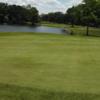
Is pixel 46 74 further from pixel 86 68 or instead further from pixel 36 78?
pixel 86 68

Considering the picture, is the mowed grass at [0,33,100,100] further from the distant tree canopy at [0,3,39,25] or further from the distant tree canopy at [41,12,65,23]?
the distant tree canopy at [41,12,65,23]

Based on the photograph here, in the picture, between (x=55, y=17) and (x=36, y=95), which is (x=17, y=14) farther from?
(x=36, y=95)

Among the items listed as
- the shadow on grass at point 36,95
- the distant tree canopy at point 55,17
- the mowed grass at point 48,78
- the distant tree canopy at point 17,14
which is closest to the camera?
the shadow on grass at point 36,95

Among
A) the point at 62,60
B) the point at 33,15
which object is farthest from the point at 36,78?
the point at 33,15

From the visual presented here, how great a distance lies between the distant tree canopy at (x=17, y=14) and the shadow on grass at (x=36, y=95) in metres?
105

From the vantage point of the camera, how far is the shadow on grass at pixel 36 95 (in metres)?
6.16

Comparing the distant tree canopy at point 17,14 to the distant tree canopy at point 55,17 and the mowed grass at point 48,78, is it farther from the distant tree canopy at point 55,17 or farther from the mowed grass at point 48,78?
the mowed grass at point 48,78

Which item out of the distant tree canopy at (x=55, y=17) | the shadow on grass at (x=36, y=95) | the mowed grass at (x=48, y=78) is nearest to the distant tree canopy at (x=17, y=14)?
the distant tree canopy at (x=55, y=17)

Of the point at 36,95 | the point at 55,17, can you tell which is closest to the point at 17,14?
the point at 55,17

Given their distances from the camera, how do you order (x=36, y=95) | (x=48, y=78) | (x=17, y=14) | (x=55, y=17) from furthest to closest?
(x=55, y=17) < (x=17, y=14) < (x=48, y=78) < (x=36, y=95)

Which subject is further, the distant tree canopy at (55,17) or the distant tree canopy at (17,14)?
the distant tree canopy at (55,17)

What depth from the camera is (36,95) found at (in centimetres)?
629

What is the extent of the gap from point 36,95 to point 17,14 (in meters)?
113

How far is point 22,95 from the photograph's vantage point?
20.6ft
